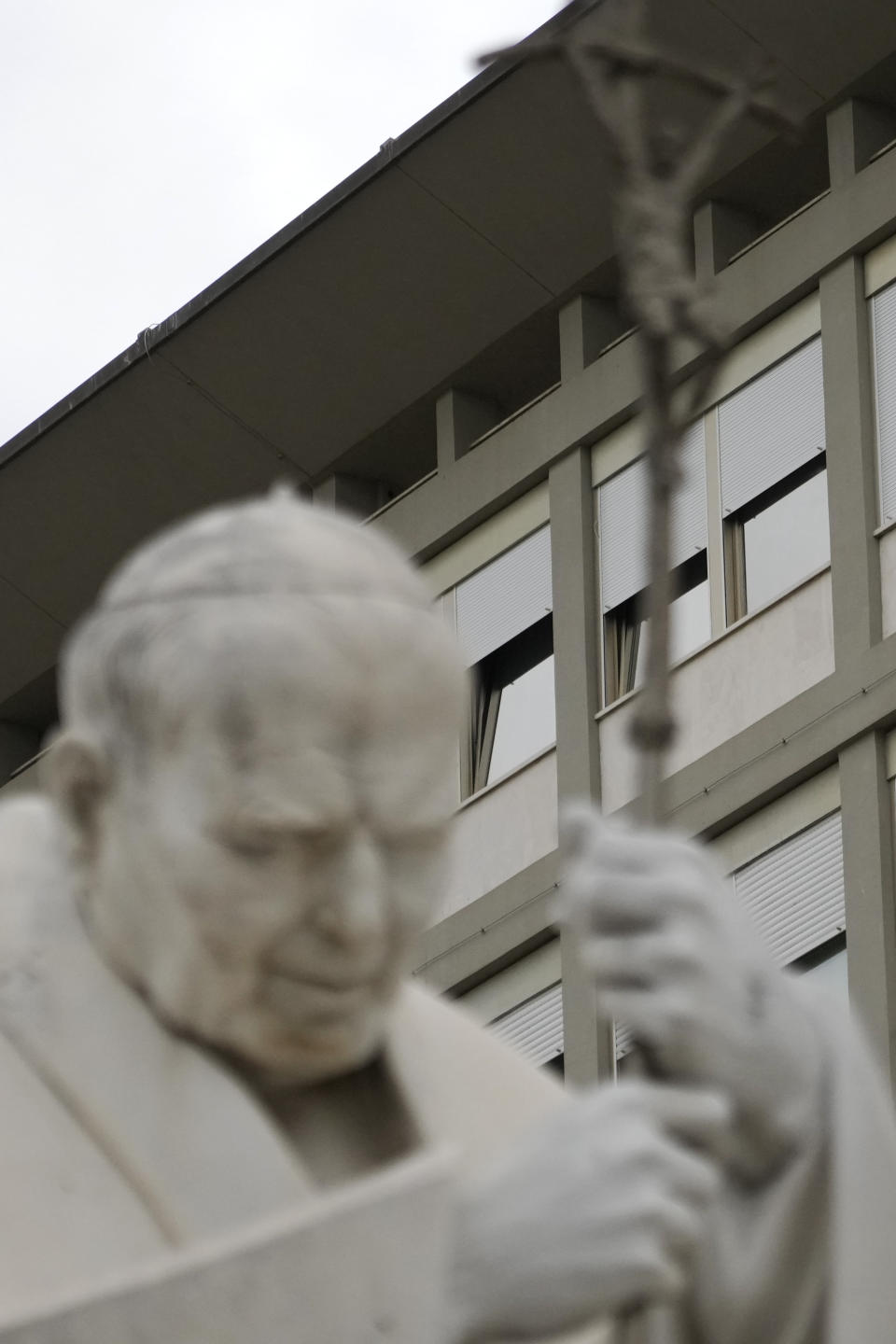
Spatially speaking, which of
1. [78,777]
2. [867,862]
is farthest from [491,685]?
[78,777]

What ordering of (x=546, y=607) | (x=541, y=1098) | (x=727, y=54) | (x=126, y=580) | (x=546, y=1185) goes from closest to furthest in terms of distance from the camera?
(x=546, y=1185), (x=126, y=580), (x=541, y=1098), (x=727, y=54), (x=546, y=607)

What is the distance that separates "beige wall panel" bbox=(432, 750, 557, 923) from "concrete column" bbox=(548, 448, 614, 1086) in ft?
0.80

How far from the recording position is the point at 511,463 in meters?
28.0

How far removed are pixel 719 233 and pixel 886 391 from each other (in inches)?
80.7

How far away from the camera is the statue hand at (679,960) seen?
4.16 m

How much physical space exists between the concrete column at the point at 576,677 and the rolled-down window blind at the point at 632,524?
0.10 metres

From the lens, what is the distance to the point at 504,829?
26.9 m

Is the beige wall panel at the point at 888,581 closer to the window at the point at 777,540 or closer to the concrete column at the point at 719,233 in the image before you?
the window at the point at 777,540

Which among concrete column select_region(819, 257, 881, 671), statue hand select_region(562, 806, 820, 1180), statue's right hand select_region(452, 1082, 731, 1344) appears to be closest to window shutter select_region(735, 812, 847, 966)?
concrete column select_region(819, 257, 881, 671)

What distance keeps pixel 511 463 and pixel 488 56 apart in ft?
77.6

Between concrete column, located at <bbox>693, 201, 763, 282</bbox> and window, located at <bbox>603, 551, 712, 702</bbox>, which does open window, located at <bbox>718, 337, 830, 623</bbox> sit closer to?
window, located at <bbox>603, 551, 712, 702</bbox>

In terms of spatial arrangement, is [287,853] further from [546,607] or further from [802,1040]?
[546,607]

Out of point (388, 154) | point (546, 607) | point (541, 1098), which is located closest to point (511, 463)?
point (546, 607)

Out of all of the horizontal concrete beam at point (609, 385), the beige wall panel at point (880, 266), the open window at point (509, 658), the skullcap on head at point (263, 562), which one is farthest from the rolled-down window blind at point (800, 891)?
the skullcap on head at point (263, 562)
